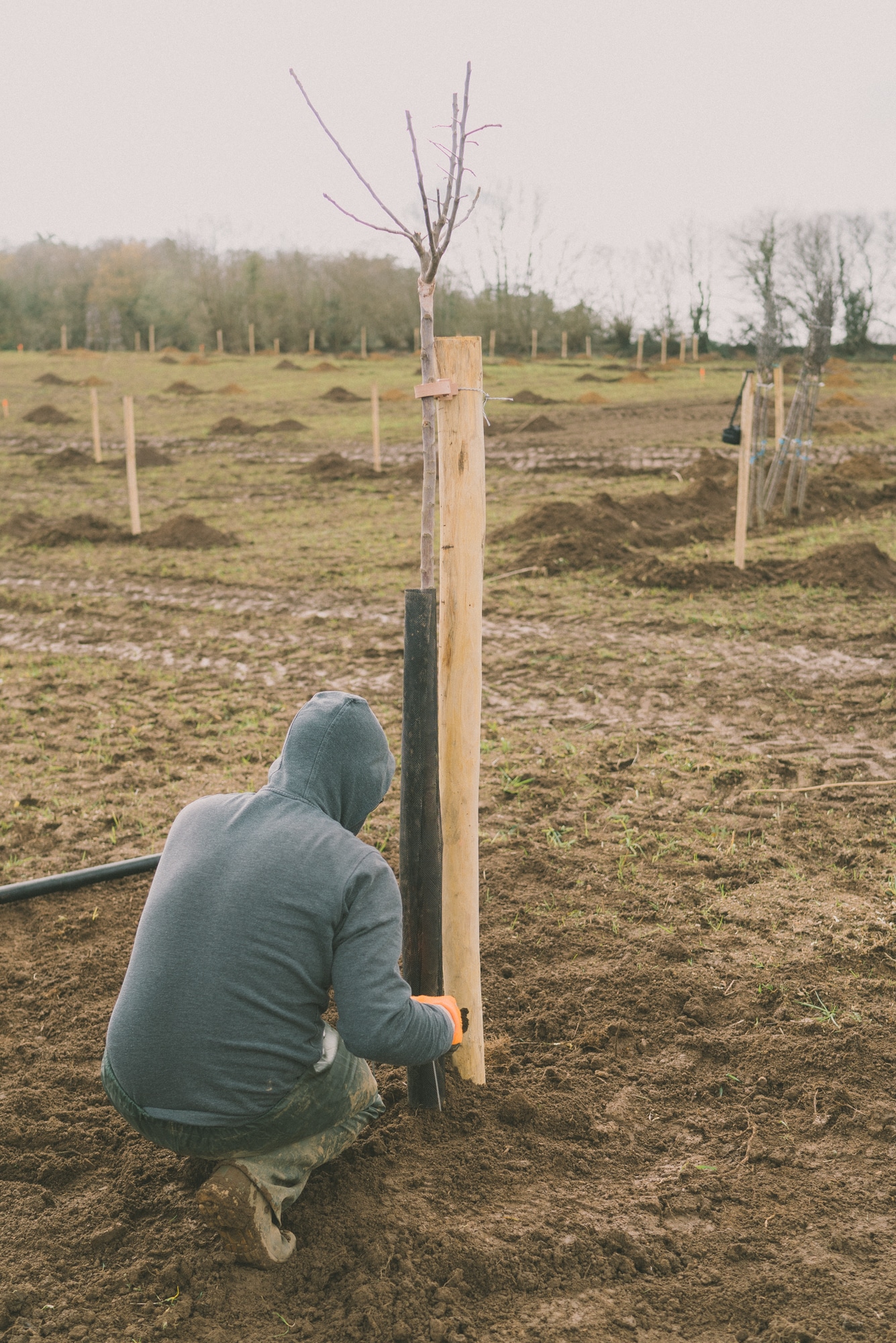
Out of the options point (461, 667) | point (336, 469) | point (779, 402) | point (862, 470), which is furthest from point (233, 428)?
point (461, 667)

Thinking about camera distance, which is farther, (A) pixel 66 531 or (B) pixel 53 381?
(B) pixel 53 381

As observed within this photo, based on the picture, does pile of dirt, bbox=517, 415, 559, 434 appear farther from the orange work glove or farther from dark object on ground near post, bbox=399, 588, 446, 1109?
the orange work glove

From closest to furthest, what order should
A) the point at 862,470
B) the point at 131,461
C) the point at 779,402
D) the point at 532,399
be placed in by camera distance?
the point at 779,402
the point at 131,461
the point at 862,470
the point at 532,399

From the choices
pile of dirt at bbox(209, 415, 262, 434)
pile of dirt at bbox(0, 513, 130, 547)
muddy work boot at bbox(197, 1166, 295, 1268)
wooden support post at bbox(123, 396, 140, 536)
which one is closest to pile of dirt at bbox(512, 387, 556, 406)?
pile of dirt at bbox(209, 415, 262, 434)

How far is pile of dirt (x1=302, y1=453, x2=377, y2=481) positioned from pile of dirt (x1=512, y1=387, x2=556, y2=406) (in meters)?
9.20

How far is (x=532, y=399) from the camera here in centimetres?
2869

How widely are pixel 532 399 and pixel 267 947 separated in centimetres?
2788

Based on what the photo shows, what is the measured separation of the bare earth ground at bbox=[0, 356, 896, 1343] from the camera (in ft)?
7.77

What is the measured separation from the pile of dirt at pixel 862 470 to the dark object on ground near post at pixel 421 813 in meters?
15.6

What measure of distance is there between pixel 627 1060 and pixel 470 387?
2.19 metres

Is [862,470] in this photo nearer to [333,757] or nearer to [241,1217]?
[333,757]

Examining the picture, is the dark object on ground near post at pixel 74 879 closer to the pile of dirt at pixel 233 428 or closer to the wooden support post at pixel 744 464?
the wooden support post at pixel 744 464

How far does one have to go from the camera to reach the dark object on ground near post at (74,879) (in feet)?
14.0

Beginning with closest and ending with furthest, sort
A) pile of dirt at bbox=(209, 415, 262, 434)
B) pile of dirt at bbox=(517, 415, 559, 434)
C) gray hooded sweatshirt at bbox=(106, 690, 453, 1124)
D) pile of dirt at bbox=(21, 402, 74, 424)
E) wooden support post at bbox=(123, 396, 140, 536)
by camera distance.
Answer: gray hooded sweatshirt at bbox=(106, 690, 453, 1124), wooden support post at bbox=(123, 396, 140, 536), pile of dirt at bbox=(517, 415, 559, 434), pile of dirt at bbox=(209, 415, 262, 434), pile of dirt at bbox=(21, 402, 74, 424)
